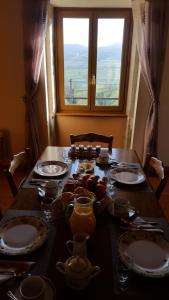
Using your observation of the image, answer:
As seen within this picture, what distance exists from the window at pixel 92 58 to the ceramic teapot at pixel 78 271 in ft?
9.06

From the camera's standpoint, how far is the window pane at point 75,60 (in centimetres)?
309

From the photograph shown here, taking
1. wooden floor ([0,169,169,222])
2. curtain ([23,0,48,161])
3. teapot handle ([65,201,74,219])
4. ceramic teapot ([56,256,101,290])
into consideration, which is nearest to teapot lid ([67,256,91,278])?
ceramic teapot ([56,256,101,290])

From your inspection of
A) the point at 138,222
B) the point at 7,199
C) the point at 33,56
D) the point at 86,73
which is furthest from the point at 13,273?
the point at 86,73

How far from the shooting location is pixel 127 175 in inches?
62.1

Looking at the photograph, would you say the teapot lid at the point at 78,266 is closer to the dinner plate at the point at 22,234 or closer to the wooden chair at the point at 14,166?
the dinner plate at the point at 22,234

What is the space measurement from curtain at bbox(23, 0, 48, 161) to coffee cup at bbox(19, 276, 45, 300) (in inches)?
92.4

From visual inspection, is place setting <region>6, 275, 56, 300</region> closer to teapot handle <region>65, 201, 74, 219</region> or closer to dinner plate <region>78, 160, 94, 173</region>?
teapot handle <region>65, 201, 74, 219</region>

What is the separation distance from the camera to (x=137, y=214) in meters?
1.18

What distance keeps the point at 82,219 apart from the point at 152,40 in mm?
2337

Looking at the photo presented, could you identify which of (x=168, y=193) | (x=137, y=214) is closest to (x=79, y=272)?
(x=137, y=214)

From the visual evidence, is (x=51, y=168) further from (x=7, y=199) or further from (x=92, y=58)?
(x=92, y=58)

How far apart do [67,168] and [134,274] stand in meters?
0.91

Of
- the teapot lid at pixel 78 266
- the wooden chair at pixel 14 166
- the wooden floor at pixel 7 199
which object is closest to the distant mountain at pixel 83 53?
the wooden floor at pixel 7 199

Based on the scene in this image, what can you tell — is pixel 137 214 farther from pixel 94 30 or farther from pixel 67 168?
pixel 94 30
